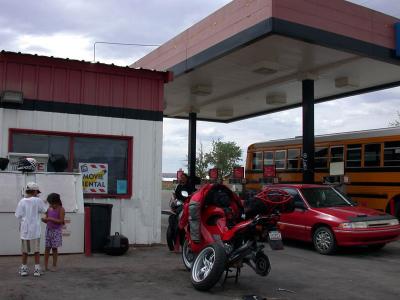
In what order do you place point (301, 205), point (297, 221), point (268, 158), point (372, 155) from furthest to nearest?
point (268, 158) < point (372, 155) < point (301, 205) < point (297, 221)

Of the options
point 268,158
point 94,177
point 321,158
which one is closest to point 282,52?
point 321,158

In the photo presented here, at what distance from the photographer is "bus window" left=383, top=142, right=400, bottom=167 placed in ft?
52.3

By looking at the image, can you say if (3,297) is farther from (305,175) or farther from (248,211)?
(305,175)

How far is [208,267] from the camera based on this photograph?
24.6 ft

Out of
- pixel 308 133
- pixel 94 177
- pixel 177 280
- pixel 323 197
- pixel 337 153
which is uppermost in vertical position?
pixel 308 133

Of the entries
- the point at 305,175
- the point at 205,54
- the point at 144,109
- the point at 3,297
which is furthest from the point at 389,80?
the point at 3,297

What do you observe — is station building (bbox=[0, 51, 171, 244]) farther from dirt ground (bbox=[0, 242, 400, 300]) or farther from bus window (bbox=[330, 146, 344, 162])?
bus window (bbox=[330, 146, 344, 162])

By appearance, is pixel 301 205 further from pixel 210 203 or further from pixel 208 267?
pixel 208 267

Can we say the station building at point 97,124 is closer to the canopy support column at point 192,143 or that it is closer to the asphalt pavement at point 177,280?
the asphalt pavement at point 177,280

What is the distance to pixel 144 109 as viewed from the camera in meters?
12.5

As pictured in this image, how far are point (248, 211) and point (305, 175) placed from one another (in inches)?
436

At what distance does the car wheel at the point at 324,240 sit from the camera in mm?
11461

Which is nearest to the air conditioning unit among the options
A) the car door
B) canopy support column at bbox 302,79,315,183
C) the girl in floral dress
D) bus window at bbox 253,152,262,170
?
the girl in floral dress

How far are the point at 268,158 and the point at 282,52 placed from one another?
6238mm
